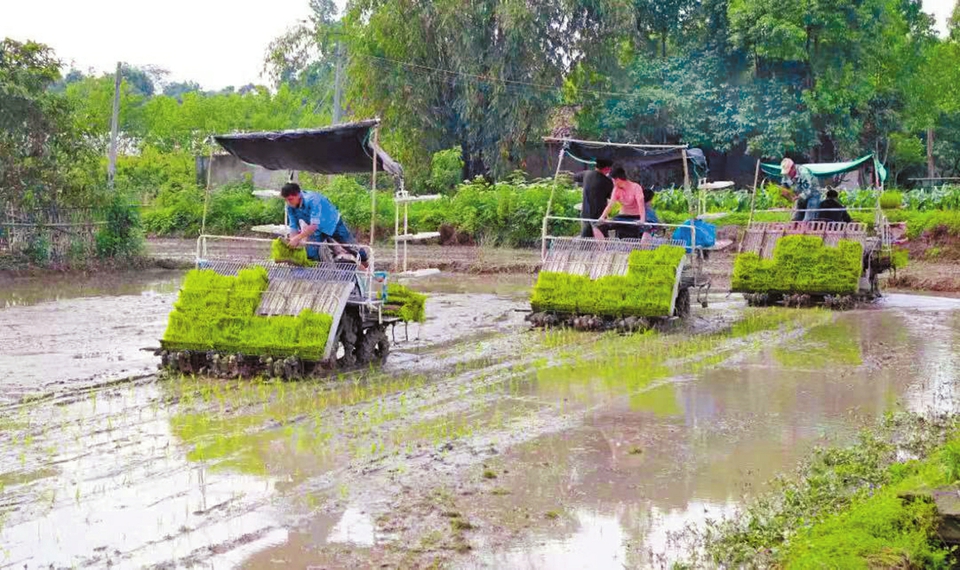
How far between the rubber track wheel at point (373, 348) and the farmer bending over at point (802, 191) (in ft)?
28.8

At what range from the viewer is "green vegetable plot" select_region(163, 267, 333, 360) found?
11109mm

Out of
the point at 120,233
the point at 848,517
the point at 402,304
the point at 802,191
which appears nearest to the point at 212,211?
the point at 120,233

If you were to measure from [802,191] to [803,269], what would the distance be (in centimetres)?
171

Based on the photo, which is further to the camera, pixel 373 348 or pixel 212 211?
pixel 212 211

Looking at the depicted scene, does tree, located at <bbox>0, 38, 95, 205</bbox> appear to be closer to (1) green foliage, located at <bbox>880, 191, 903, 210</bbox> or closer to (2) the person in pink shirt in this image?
(2) the person in pink shirt

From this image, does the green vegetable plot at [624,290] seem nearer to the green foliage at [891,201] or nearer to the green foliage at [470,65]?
the green foliage at [891,201]

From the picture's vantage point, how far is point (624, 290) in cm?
1473

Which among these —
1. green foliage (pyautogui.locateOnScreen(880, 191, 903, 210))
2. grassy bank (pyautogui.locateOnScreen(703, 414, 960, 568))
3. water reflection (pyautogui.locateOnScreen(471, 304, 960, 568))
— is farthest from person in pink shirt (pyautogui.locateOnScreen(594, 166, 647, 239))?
green foliage (pyautogui.locateOnScreen(880, 191, 903, 210))

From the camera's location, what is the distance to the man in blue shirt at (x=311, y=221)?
11.6 meters

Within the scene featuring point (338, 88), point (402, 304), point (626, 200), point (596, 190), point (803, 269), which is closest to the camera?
point (402, 304)

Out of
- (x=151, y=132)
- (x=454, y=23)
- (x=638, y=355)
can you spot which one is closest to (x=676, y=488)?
(x=638, y=355)

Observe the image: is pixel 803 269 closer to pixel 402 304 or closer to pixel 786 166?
pixel 786 166

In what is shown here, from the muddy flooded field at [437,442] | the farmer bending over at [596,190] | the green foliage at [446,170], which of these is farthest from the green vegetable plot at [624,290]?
the green foliage at [446,170]

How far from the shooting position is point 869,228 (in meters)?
25.9
